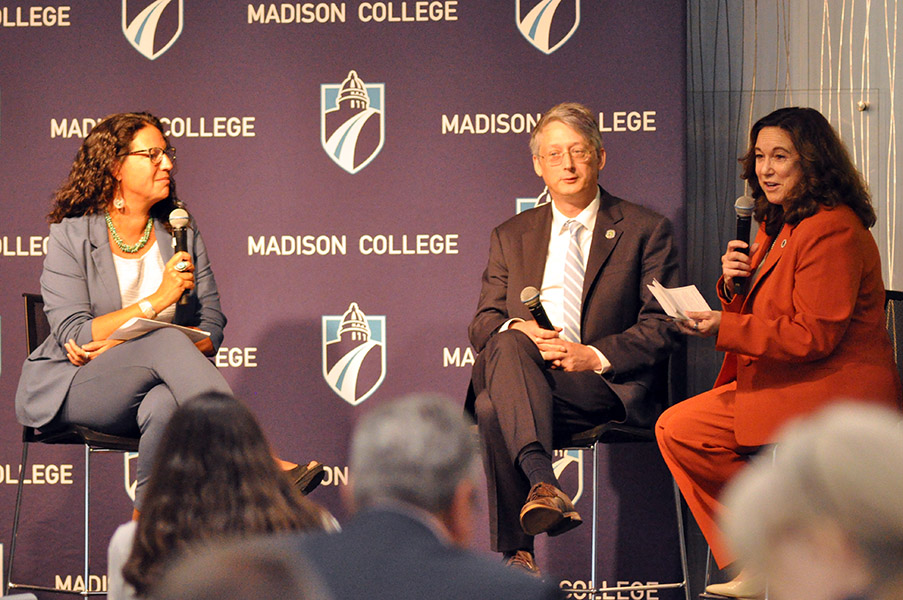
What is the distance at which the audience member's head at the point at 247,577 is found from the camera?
0.69 metres

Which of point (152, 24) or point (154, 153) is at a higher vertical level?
point (152, 24)

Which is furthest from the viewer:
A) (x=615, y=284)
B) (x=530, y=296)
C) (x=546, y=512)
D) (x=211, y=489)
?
(x=615, y=284)

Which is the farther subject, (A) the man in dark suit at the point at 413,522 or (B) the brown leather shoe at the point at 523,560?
(B) the brown leather shoe at the point at 523,560

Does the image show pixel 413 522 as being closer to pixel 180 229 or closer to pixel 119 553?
pixel 119 553

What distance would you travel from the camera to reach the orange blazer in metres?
3.26

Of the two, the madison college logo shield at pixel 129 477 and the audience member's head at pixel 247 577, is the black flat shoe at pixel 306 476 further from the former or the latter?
the audience member's head at pixel 247 577

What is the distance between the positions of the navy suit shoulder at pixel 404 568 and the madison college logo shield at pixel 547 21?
3.28 m

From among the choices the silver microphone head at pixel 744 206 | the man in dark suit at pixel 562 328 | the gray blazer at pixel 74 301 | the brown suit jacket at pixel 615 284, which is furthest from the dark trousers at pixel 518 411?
the gray blazer at pixel 74 301

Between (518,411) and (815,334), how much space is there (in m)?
0.95

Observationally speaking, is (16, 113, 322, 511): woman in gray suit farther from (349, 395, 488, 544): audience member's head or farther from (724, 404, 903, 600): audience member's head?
(724, 404, 903, 600): audience member's head

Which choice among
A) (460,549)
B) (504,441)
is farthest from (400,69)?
(460,549)

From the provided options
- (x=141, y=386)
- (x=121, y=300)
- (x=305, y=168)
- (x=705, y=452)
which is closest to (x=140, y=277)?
(x=121, y=300)

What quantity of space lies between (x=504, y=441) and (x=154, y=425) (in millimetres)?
1117

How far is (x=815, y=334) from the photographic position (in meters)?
3.24
